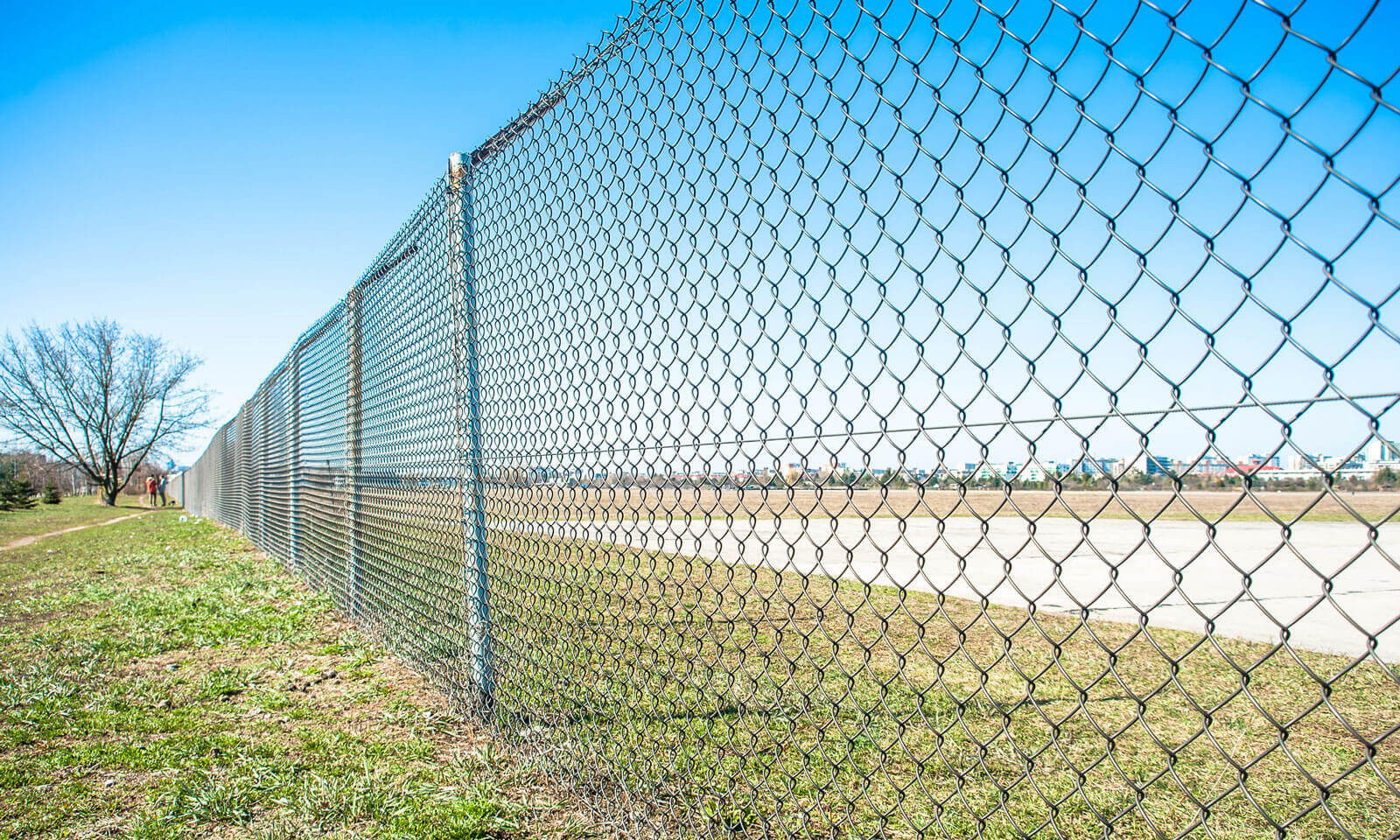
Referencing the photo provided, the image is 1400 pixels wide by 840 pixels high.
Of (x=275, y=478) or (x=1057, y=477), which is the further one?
(x=275, y=478)

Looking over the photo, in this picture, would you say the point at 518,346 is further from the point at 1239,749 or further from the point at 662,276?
the point at 1239,749

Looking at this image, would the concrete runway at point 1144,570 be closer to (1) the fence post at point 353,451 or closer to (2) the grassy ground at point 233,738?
(2) the grassy ground at point 233,738

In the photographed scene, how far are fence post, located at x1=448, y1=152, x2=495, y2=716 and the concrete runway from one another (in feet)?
0.59

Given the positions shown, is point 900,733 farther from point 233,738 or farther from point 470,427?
point 233,738

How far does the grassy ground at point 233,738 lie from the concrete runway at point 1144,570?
953 millimetres

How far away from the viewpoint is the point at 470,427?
11.8 feet

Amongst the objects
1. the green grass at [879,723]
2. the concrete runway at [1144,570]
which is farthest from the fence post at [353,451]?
the concrete runway at [1144,570]

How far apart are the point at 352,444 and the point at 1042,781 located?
4.97 metres

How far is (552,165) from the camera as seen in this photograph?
3037mm

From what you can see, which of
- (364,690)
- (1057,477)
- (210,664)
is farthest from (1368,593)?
(210,664)

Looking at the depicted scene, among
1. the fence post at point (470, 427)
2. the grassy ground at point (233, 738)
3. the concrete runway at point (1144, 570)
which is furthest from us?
the fence post at point (470, 427)

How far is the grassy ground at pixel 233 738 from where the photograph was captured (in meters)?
2.69

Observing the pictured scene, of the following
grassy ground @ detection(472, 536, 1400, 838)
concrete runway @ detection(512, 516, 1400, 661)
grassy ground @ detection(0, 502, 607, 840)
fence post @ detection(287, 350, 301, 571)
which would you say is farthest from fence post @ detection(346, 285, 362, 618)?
fence post @ detection(287, 350, 301, 571)

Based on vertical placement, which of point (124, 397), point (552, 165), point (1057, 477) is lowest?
point (1057, 477)
